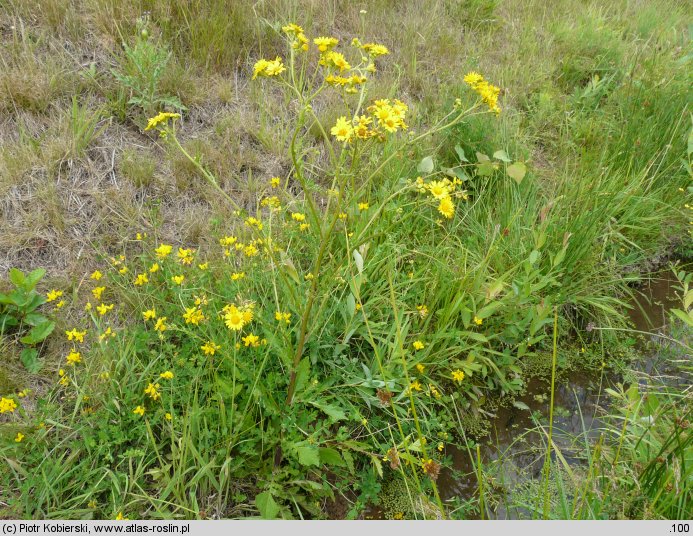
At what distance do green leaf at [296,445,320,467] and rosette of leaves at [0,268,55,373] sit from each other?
104 cm

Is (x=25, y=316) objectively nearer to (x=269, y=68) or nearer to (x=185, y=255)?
(x=185, y=255)

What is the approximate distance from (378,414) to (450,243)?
0.99 meters

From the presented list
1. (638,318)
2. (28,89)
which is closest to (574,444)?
(638,318)

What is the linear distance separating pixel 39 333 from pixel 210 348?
27.1 inches

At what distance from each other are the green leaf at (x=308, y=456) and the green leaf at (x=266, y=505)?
5.5 inches

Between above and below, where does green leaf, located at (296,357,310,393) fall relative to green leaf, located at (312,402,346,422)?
above

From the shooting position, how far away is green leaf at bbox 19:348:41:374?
187 centimetres

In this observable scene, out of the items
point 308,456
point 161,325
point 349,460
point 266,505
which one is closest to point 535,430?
point 349,460

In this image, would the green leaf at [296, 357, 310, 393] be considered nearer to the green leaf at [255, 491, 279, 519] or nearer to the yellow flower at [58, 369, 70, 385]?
the green leaf at [255, 491, 279, 519]

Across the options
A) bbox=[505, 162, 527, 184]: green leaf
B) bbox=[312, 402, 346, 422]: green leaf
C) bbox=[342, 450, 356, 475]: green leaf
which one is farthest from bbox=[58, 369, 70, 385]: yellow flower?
bbox=[505, 162, 527, 184]: green leaf

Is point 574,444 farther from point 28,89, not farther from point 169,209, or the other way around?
point 28,89

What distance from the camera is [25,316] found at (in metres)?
1.96

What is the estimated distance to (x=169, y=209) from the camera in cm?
250

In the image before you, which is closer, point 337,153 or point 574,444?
point 574,444
